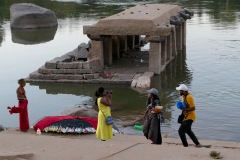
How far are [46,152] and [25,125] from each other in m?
3.52

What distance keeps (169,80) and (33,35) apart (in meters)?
17.5

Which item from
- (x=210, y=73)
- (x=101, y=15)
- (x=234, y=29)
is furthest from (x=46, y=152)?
(x=101, y=15)

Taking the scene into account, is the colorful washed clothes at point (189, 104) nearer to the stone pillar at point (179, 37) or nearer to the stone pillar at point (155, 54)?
the stone pillar at point (155, 54)

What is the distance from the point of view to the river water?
48.9 ft

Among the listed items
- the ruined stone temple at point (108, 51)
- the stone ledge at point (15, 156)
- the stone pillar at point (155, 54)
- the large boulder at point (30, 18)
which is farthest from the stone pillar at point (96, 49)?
the large boulder at point (30, 18)

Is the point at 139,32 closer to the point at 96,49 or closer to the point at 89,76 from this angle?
the point at 96,49

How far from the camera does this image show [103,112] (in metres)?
10.5

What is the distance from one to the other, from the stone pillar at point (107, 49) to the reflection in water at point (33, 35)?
36.5 feet

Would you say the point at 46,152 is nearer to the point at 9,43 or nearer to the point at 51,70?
the point at 51,70

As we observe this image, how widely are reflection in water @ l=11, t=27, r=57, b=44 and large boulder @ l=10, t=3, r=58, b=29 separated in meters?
0.61

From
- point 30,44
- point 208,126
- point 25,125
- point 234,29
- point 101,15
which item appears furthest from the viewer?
point 101,15

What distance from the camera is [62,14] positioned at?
48625 mm

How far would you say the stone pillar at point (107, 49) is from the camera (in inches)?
863

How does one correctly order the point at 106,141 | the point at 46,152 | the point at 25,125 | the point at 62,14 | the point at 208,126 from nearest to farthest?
the point at 46,152, the point at 106,141, the point at 25,125, the point at 208,126, the point at 62,14
